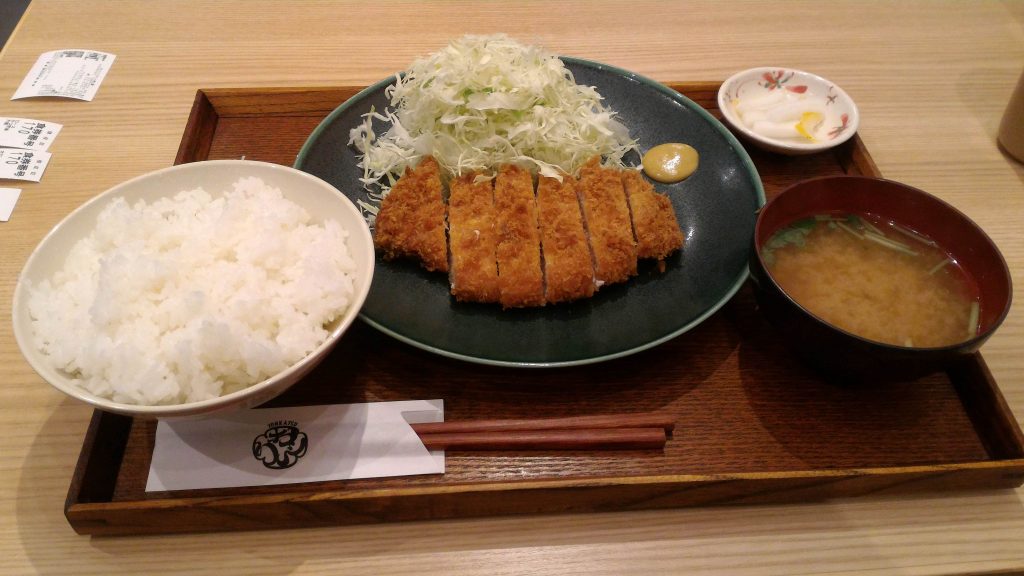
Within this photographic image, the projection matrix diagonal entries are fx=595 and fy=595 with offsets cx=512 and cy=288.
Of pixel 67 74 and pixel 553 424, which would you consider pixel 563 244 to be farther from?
pixel 67 74

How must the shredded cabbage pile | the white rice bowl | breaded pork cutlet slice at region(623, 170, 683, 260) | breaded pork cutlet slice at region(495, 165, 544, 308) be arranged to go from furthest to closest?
the shredded cabbage pile
breaded pork cutlet slice at region(623, 170, 683, 260)
breaded pork cutlet slice at region(495, 165, 544, 308)
the white rice bowl

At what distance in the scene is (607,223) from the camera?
76.9 inches

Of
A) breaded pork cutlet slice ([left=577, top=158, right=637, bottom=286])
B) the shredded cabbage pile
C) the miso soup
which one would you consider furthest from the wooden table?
breaded pork cutlet slice ([left=577, top=158, right=637, bottom=286])

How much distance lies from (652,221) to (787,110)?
955 millimetres

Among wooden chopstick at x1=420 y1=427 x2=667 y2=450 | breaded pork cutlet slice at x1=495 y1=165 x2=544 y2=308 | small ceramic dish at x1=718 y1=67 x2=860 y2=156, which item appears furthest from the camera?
small ceramic dish at x1=718 y1=67 x2=860 y2=156

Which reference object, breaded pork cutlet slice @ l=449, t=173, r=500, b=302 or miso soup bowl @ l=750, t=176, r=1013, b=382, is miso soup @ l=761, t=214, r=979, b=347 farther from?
breaded pork cutlet slice @ l=449, t=173, r=500, b=302

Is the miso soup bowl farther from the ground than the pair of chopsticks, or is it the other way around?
the miso soup bowl

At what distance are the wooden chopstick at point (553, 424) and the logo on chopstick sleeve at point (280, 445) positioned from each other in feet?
0.99

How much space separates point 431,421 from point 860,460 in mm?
1144

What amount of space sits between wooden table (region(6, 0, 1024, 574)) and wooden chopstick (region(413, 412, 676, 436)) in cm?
22

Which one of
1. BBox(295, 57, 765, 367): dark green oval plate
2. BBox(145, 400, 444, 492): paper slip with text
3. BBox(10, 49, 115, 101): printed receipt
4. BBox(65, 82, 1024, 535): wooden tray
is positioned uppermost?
BBox(10, 49, 115, 101): printed receipt

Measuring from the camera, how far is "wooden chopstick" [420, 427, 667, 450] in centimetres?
155

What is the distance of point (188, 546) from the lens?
1.44m

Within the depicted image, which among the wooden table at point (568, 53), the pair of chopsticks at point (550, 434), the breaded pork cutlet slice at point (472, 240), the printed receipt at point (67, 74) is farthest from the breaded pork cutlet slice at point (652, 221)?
the printed receipt at point (67, 74)
